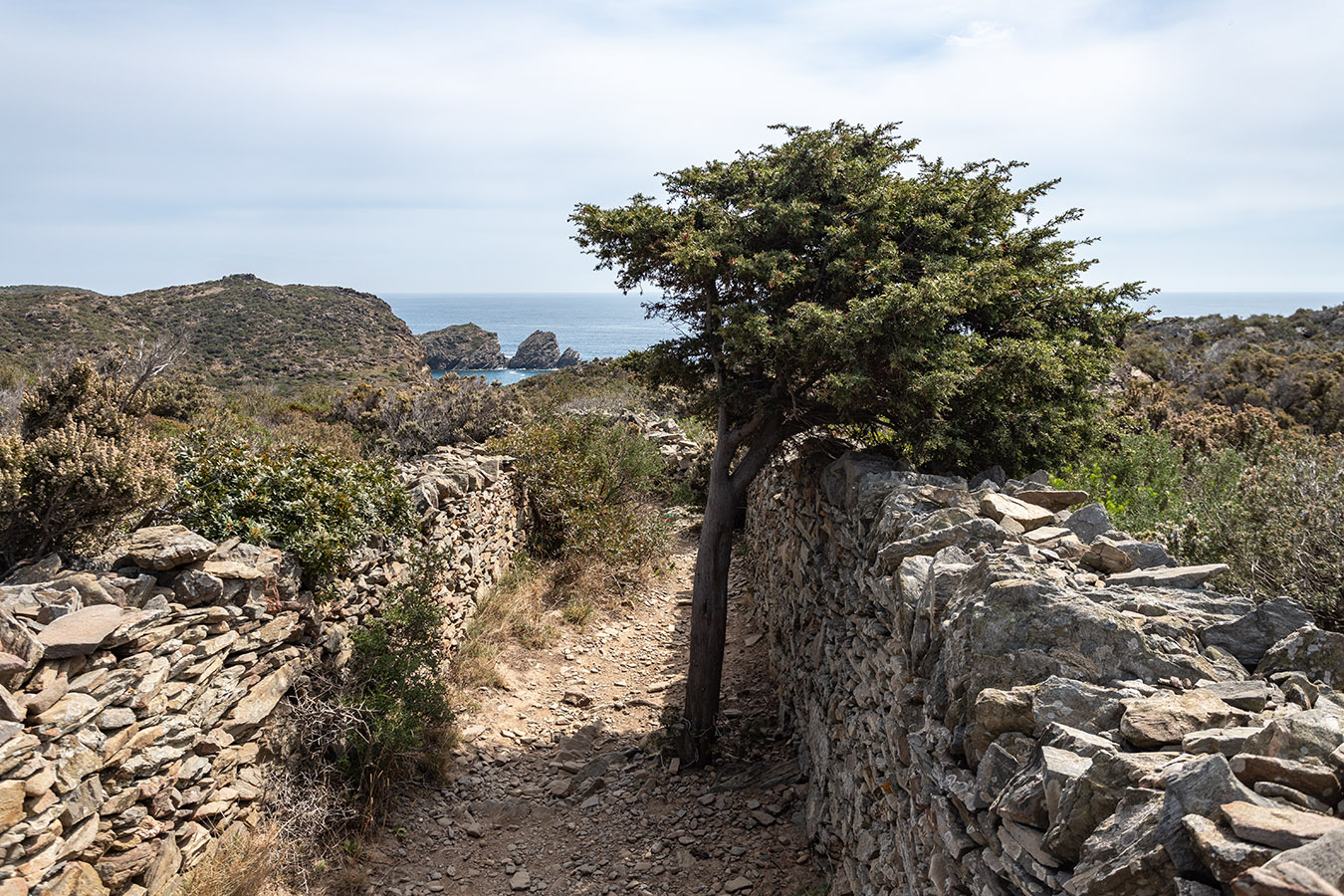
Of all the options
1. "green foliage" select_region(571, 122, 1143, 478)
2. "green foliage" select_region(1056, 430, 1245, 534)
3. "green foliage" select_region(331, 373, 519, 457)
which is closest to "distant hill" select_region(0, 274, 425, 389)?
"green foliage" select_region(331, 373, 519, 457)

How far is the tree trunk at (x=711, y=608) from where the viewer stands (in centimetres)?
680

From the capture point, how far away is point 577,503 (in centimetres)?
1095

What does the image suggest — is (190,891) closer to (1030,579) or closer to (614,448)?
(1030,579)

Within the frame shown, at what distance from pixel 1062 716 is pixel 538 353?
203 ft

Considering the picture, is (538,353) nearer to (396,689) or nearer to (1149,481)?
(396,689)

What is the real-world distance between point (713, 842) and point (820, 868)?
0.90 metres

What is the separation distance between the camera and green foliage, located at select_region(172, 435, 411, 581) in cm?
541

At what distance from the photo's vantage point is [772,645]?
809 cm

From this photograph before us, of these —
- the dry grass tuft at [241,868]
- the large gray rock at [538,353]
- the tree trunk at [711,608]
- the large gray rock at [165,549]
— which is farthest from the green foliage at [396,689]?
the large gray rock at [538,353]

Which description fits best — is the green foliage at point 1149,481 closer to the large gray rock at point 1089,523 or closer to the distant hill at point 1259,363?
the large gray rock at point 1089,523

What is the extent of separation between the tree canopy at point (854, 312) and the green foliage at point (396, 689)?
7.72 ft

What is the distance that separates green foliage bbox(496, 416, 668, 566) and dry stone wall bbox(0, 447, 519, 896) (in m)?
4.84

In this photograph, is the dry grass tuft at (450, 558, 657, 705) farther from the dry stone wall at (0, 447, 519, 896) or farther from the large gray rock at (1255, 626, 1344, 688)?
the large gray rock at (1255, 626, 1344, 688)

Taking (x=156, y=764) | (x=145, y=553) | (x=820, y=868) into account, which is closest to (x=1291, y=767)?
(x=820, y=868)
